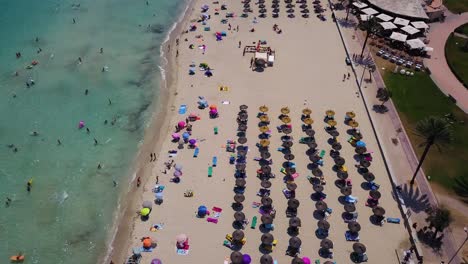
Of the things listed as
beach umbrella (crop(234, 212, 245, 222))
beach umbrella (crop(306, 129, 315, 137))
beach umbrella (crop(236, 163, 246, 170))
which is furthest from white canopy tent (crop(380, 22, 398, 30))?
beach umbrella (crop(234, 212, 245, 222))

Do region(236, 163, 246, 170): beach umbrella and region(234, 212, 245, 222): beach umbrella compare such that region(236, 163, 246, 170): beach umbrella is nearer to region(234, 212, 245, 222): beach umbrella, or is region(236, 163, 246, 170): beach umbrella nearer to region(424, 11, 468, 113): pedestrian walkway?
region(234, 212, 245, 222): beach umbrella

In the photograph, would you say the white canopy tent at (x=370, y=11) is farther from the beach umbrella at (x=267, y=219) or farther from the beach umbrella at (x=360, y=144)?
the beach umbrella at (x=267, y=219)

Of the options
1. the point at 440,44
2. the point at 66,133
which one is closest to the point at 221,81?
the point at 66,133

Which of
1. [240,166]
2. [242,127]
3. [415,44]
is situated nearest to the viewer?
[240,166]

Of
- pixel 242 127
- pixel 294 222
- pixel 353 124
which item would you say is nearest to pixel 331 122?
pixel 353 124

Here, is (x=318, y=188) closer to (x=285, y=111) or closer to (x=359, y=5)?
(x=285, y=111)

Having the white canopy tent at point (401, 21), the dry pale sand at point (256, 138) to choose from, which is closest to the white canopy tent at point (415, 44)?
the white canopy tent at point (401, 21)
